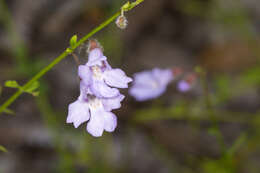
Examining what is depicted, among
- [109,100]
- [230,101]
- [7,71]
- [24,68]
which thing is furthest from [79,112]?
[230,101]

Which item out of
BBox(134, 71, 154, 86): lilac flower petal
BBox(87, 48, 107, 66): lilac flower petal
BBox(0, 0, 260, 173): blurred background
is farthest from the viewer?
BBox(0, 0, 260, 173): blurred background

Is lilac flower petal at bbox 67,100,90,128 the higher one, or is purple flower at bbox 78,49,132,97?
purple flower at bbox 78,49,132,97

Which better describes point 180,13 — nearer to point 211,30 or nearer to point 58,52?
point 211,30

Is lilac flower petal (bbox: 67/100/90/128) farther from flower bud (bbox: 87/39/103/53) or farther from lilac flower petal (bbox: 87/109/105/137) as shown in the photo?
flower bud (bbox: 87/39/103/53)

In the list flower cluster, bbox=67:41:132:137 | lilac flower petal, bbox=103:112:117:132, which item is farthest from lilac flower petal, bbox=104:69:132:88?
lilac flower petal, bbox=103:112:117:132

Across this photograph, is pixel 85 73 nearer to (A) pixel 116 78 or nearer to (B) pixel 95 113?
(A) pixel 116 78
